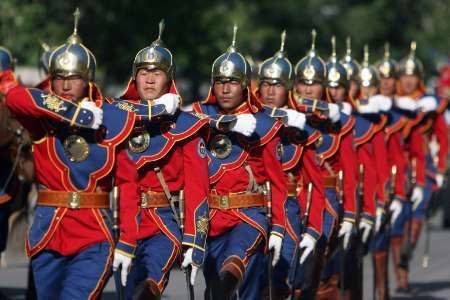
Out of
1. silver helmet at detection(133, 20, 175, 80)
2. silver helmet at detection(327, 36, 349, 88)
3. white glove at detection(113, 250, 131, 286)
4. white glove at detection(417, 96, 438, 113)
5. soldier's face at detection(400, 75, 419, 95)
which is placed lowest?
white glove at detection(113, 250, 131, 286)

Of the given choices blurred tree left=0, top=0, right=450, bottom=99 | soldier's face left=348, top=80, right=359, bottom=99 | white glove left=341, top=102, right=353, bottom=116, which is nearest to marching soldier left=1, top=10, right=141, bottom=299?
white glove left=341, top=102, right=353, bottom=116

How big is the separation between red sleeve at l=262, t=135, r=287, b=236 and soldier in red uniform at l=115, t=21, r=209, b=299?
85cm

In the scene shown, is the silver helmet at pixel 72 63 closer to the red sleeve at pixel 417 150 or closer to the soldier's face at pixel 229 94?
the soldier's face at pixel 229 94

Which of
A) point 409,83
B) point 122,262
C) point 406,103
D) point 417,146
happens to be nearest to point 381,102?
point 406,103

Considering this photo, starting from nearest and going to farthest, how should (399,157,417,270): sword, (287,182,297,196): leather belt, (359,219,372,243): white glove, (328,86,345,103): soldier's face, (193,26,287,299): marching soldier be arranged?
1. (193,26,287,299): marching soldier
2. (287,182,297,196): leather belt
3. (359,219,372,243): white glove
4. (328,86,345,103): soldier's face
5. (399,157,417,270): sword

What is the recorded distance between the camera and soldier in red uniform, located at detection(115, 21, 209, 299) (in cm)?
1084

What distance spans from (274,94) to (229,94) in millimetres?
1363

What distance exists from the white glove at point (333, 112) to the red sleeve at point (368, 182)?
1225mm

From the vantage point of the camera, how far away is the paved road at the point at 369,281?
51.9 feet

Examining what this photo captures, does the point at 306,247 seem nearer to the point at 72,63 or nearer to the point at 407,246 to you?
the point at 72,63

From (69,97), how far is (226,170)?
1.75 metres

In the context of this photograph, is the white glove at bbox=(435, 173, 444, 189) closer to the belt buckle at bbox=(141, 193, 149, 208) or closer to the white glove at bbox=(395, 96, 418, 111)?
the white glove at bbox=(395, 96, 418, 111)

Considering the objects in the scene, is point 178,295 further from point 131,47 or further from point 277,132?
point 131,47

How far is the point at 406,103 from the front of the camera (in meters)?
17.9
